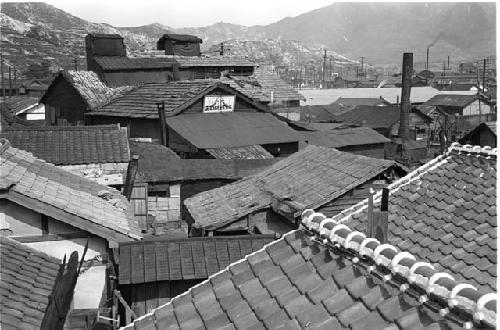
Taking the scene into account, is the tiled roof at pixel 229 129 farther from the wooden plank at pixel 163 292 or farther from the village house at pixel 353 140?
the wooden plank at pixel 163 292

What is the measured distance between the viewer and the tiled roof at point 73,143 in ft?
53.9

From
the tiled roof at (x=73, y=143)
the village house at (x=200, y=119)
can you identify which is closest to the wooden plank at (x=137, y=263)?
the tiled roof at (x=73, y=143)

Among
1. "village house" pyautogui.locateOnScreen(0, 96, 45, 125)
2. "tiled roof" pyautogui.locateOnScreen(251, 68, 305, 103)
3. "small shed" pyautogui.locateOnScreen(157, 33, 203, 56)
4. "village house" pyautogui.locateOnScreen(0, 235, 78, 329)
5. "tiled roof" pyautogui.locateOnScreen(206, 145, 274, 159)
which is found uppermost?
"small shed" pyautogui.locateOnScreen(157, 33, 203, 56)

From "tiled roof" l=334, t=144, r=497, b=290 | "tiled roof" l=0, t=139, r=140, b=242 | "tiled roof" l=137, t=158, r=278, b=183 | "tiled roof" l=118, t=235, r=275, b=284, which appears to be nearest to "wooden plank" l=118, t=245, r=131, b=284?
"tiled roof" l=118, t=235, r=275, b=284

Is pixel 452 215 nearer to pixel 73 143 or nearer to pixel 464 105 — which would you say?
pixel 73 143

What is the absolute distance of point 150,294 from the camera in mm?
11289

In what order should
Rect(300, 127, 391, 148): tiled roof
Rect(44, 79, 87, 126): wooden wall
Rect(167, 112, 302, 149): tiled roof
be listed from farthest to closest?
Rect(44, 79, 87, 126): wooden wall → Rect(300, 127, 391, 148): tiled roof → Rect(167, 112, 302, 149): tiled roof

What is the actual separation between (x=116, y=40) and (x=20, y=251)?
33068 millimetres

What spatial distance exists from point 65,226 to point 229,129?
1731cm

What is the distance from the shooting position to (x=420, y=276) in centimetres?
376

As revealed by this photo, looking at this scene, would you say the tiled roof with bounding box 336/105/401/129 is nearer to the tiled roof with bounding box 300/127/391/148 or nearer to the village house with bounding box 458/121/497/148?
the tiled roof with bounding box 300/127/391/148

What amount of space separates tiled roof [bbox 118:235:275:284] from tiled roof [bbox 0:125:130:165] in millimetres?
5436

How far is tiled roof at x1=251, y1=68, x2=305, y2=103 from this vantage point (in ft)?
139

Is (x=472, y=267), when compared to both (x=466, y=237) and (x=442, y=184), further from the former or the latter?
(x=442, y=184)
